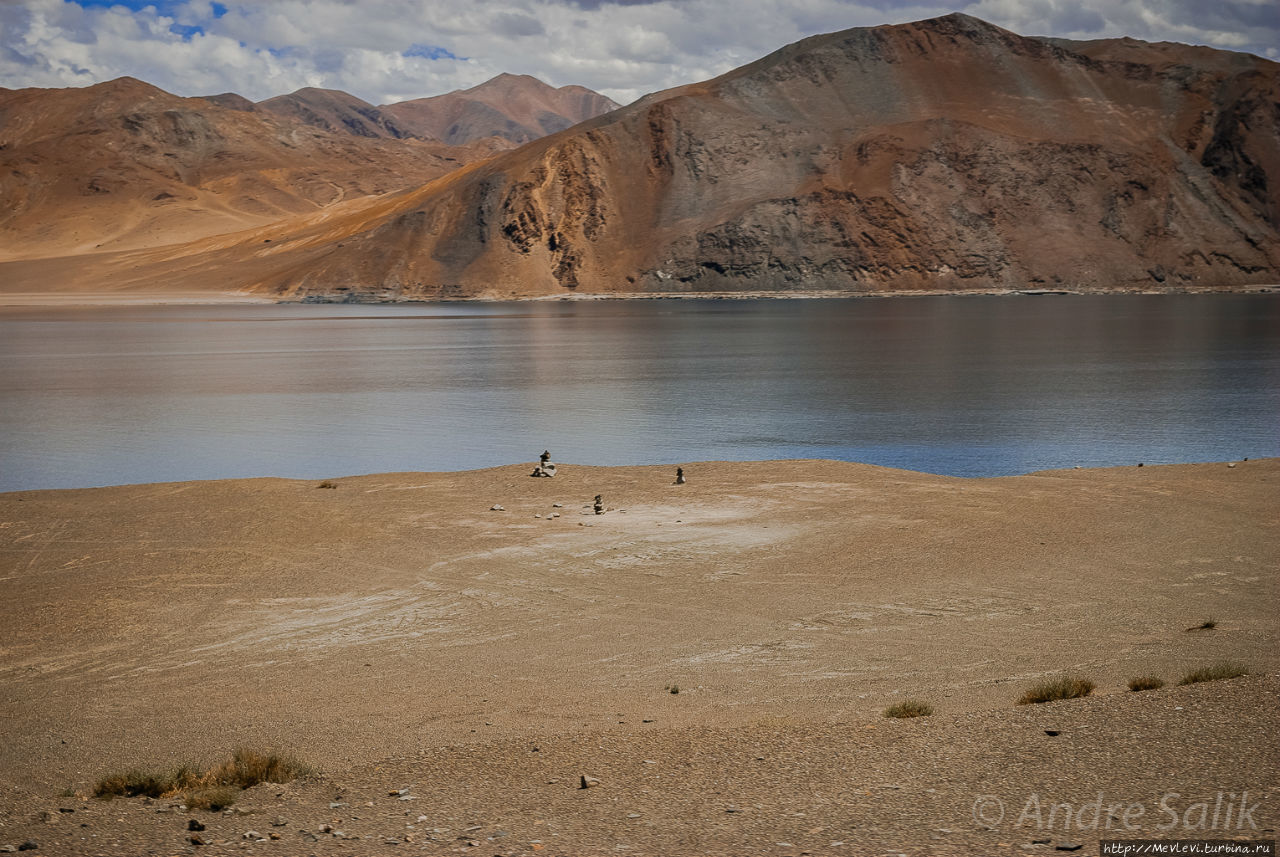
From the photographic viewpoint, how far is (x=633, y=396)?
49.8 metres

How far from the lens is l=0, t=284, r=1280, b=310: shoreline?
151 metres

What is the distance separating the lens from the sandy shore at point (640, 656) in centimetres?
868

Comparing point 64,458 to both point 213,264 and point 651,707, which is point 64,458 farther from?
point 213,264

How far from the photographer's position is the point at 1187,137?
17138 cm

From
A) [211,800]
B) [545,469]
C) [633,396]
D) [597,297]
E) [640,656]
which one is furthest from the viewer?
[597,297]

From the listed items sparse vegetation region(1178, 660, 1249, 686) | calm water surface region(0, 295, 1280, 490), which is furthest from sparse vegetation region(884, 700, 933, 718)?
calm water surface region(0, 295, 1280, 490)

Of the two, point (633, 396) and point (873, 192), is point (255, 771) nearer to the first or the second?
point (633, 396)

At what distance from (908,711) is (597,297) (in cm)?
14702

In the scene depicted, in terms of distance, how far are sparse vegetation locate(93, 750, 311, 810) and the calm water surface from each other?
23.1 m

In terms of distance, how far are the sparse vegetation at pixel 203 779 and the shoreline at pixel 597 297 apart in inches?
5722

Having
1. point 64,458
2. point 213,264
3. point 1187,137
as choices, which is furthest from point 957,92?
point 64,458

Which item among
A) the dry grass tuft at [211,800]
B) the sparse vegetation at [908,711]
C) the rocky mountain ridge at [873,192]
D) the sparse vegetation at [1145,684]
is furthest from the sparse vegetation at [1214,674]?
the rocky mountain ridge at [873,192]

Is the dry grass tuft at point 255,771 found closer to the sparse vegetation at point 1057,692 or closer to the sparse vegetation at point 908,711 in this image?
the sparse vegetation at point 908,711

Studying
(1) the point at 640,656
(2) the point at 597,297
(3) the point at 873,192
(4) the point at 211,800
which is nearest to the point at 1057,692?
(1) the point at 640,656
